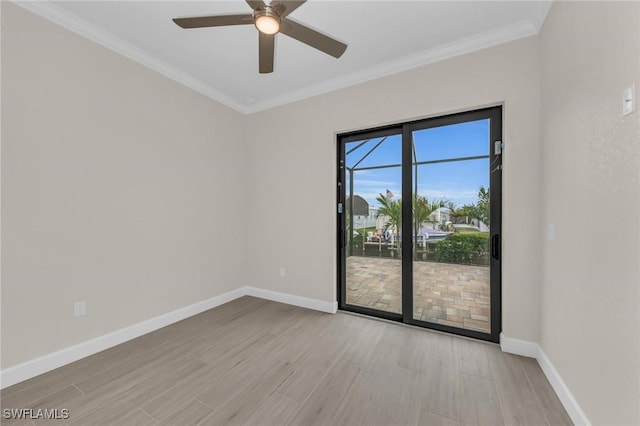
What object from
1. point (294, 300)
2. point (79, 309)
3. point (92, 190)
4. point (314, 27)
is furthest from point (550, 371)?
point (92, 190)

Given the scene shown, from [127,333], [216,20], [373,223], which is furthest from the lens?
[373,223]

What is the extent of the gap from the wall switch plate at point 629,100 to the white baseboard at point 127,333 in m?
2.84

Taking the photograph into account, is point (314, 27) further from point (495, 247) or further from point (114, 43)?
point (495, 247)

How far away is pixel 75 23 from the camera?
2.10 meters

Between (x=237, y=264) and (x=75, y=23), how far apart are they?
9.83 feet

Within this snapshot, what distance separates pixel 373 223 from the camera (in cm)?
309

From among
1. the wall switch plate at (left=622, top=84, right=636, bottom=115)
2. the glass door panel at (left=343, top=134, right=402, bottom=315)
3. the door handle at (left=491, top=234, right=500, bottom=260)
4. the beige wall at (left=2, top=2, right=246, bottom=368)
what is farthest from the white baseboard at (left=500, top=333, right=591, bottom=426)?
the beige wall at (left=2, top=2, right=246, bottom=368)

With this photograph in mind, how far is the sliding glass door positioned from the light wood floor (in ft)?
1.10

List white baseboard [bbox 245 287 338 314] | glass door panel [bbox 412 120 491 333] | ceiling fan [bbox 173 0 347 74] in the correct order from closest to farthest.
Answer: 1. ceiling fan [bbox 173 0 347 74]
2. glass door panel [bbox 412 120 491 333]
3. white baseboard [bbox 245 287 338 314]

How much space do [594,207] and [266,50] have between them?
2.34 m

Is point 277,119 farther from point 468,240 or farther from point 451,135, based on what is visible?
point 468,240

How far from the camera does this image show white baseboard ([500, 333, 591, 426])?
1430 millimetres

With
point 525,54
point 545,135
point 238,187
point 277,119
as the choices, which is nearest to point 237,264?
point 238,187

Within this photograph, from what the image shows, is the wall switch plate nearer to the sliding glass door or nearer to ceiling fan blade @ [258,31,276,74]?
the sliding glass door
